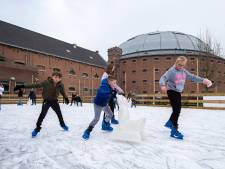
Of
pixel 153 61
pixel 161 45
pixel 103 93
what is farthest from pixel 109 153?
pixel 161 45

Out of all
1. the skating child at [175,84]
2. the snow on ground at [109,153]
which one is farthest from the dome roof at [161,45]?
the snow on ground at [109,153]

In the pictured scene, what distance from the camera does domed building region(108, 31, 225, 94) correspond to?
42000 millimetres

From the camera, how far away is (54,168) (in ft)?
7.98

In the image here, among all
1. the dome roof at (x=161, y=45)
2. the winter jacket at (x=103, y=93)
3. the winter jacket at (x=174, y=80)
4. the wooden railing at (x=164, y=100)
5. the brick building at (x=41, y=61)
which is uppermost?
the dome roof at (x=161, y=45)

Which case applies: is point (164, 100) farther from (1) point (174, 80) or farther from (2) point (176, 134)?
(2) point (176, 134)

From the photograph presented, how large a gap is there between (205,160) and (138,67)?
137ft

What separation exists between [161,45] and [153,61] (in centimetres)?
492

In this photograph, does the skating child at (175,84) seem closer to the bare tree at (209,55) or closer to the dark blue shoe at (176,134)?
the dark blue shoe at (176,134)

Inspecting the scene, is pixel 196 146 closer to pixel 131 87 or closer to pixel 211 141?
pixel 211 141

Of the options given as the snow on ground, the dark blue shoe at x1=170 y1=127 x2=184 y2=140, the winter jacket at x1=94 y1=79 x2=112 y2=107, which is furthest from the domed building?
the snow on ground

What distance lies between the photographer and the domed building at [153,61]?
4200cm

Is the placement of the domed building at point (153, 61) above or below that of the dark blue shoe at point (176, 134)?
above

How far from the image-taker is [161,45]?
150ft

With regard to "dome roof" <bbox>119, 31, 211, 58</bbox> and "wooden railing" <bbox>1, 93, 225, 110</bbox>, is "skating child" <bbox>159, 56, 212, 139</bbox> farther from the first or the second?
"dome roof" <bbox>119, 31, 211, 58</bbox>
